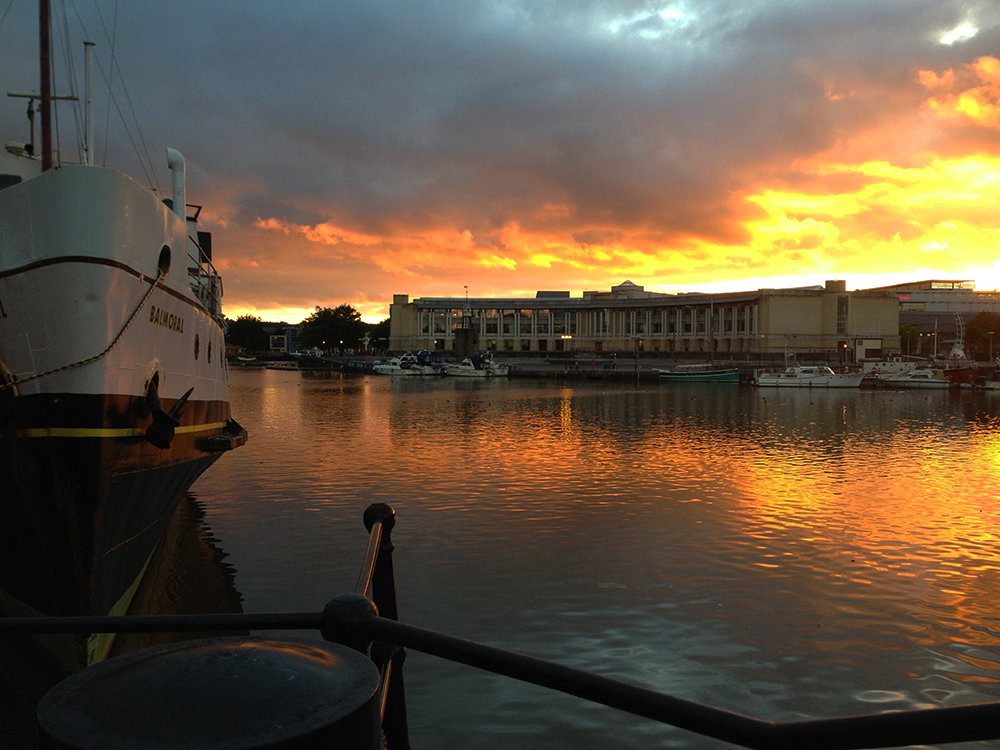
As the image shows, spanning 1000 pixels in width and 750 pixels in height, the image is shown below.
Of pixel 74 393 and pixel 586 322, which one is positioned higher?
pixel 586 322

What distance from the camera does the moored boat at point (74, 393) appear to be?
846 cm

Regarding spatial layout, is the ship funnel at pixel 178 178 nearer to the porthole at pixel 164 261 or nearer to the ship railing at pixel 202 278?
the ship railing at pixel 202 278

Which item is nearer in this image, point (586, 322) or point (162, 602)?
point (162, 602)

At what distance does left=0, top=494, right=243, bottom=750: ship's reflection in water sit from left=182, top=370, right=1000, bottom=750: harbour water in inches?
16.9

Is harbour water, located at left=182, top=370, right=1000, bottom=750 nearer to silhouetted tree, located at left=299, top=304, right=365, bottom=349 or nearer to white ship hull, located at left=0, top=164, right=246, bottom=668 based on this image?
white ship hull, located at left=0, top=164, right=246, bottom=668

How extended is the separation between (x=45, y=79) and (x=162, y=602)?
878cm

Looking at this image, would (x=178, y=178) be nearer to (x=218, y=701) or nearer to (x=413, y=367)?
(x=218, y=701)

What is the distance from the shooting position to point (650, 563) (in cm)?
1333

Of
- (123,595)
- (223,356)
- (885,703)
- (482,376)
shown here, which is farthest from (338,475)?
(482,376)

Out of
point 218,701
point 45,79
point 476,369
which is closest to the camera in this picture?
point 218,701

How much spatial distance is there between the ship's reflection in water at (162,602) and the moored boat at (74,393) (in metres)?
0.42

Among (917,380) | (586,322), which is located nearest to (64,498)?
(917,380)

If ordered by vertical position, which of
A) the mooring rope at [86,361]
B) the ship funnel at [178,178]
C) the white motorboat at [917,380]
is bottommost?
the white motorboat at [917,380]

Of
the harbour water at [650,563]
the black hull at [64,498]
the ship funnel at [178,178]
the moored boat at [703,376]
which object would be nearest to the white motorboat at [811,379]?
the moored boat at [703,376]
